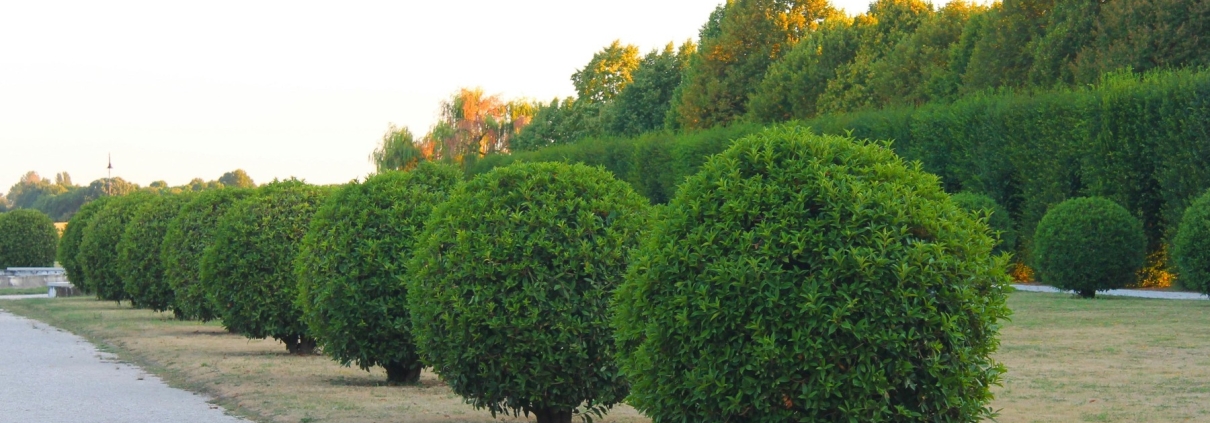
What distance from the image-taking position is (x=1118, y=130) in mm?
26359

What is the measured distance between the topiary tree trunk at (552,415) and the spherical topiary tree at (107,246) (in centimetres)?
1875

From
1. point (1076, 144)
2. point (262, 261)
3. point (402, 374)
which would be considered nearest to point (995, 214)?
point (1076, 144)

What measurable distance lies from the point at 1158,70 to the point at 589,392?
79.8 feet

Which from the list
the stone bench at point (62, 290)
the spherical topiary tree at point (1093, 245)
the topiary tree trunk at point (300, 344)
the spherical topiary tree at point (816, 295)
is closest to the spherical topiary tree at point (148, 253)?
the topiary tree trunk at point (300, 344)

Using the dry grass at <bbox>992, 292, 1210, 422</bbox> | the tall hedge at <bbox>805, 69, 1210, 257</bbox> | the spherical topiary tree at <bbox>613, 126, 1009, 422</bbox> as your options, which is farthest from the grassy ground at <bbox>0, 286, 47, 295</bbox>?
the spherical topiary tree at <bbox>613, 126, 1009, 422</bbox>

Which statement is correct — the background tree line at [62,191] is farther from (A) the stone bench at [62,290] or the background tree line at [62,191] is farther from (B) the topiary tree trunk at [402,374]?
(B) the topiary tree trunk at [402,374]

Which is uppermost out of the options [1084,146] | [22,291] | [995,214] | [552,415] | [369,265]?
[1084,146]

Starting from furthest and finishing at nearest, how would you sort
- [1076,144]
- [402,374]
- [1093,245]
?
[1076,144] → [1093,245] → [402,374]

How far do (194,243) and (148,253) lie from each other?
4618 millimetres

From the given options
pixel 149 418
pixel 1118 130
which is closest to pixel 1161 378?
pixel 149 418

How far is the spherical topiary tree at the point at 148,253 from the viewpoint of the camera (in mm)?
22766

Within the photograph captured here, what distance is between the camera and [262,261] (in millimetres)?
15430

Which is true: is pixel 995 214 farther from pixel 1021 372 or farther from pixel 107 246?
pixel 107 246

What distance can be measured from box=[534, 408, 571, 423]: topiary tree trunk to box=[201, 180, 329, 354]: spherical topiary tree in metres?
6.68
